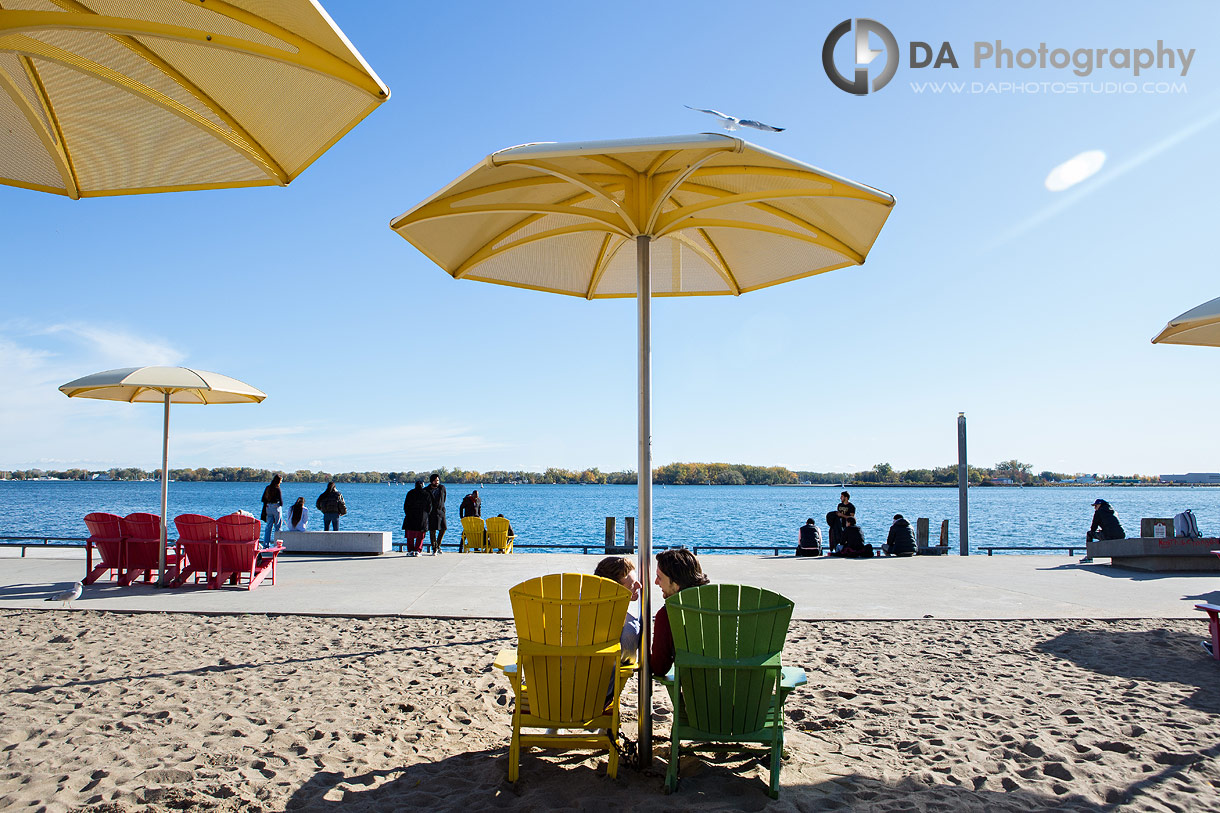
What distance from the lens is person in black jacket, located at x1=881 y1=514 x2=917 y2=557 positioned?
14.5 m

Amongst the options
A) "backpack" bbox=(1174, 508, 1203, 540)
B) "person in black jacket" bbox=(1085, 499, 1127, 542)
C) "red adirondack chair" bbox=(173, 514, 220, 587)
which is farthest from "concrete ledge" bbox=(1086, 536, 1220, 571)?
"red adirondack chair" bbox=(173, 514, 220, 587)

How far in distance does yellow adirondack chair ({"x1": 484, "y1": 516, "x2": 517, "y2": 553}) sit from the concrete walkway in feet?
5.97

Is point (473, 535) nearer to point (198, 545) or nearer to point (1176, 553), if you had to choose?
point (198, 545)

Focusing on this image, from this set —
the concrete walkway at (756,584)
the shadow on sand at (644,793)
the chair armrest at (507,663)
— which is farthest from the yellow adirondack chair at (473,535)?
the shadow on sand at (644,793)

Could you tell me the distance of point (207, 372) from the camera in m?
9.42

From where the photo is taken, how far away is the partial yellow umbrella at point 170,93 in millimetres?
2654

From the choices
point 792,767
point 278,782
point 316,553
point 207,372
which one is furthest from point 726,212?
point 316,553

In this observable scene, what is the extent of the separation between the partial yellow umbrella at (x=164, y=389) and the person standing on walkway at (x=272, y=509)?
310cm

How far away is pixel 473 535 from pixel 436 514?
0.85 meters

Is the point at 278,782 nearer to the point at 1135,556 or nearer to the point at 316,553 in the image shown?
the point at 316,553

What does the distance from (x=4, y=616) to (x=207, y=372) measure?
3359 millimetres

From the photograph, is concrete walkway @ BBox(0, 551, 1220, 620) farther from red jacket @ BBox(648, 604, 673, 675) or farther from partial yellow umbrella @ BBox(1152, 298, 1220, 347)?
red jacket @ BBox(648, 604, 673, 675)

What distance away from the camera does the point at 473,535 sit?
14750mm

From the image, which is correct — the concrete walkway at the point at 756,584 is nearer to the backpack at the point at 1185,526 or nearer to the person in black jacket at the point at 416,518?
the backpack at the point at 1185,526
